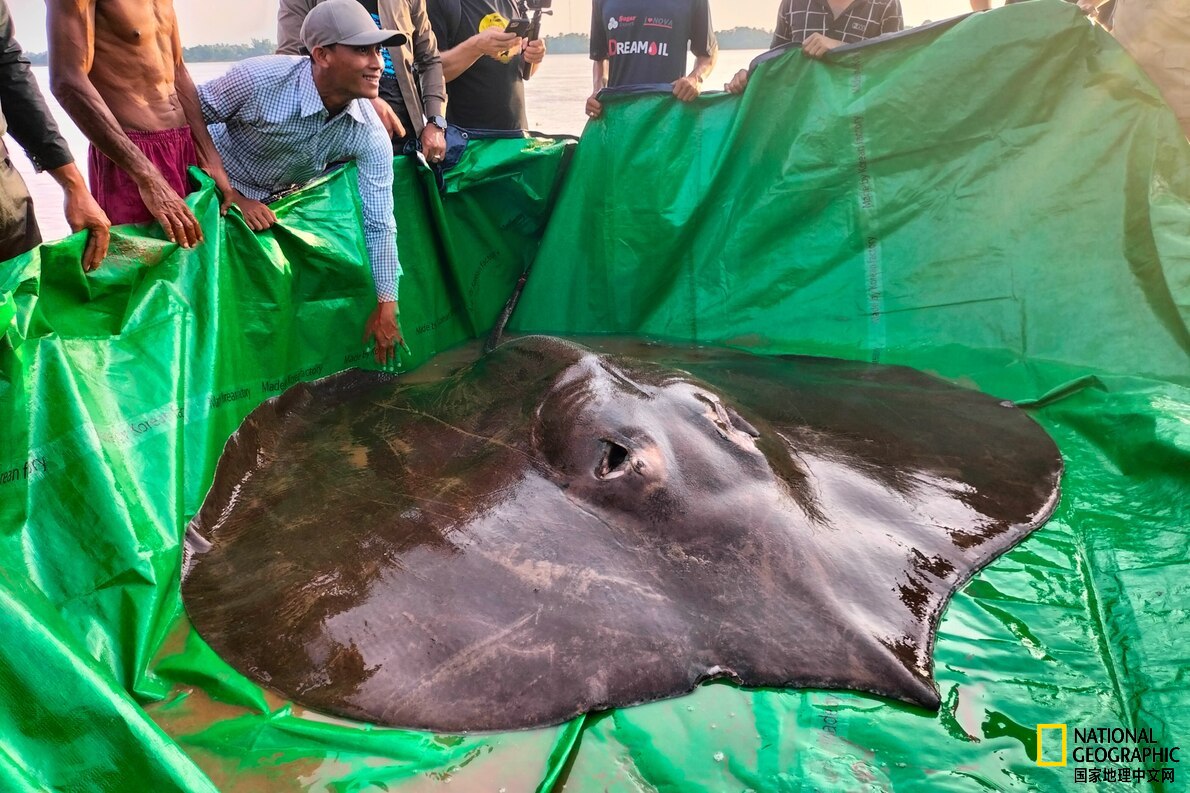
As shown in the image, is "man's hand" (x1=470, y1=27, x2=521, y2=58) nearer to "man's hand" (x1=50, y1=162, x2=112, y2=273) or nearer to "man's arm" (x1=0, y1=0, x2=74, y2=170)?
"man's arm" (x1=0, y1=0, x2=74, y2=170)

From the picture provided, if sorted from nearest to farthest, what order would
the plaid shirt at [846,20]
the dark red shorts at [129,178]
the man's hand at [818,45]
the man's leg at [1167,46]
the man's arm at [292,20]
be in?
1. the dark red shorts at [129,178]
2. the man's leg at [1167,46]
3. the man's hand at [818,45]
4. the man's arm at [292,20]
5. the plaid shirt at [846,20]

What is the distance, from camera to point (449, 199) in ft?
16.4

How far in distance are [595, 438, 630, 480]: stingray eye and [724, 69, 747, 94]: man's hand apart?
300 cm

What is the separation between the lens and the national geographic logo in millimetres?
1952

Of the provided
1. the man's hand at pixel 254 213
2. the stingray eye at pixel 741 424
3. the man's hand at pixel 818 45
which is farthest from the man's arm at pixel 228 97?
the man's hand at pixel 818 45

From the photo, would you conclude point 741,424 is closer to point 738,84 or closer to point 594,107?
point 738,84

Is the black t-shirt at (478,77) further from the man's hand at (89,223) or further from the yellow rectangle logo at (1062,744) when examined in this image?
the yellow rectangle logo at (1062,744)

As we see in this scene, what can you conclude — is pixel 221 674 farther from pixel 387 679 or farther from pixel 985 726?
pixel 985 726

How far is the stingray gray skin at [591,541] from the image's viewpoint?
2.12 metres

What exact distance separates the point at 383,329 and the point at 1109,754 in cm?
343

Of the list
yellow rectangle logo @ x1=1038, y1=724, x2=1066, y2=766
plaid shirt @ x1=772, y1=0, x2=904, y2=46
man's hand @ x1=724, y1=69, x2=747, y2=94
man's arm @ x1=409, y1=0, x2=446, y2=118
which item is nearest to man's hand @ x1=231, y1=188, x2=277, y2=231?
man's arm @ x1=409, y1=0, x2=446, y2=118

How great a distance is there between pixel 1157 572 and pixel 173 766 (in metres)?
2.78

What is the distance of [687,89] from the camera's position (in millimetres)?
4949

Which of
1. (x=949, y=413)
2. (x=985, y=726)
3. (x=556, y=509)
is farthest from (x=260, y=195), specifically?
(x=985, y=726)
